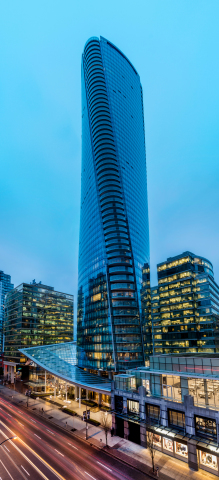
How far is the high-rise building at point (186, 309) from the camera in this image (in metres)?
96.9

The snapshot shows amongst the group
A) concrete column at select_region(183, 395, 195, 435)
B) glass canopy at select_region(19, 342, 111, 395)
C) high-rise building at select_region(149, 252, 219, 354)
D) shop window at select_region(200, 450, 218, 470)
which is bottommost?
shop window at select_region(200, 450, 218, 470)

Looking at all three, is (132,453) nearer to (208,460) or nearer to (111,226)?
(208,460)

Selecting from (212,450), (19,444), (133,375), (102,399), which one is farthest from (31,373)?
(212,450)

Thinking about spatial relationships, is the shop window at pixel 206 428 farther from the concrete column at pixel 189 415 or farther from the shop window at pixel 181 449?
the shop window at pixel 181 449

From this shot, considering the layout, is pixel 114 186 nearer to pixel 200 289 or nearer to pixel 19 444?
pixel 200 289

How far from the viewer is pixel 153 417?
43.0m

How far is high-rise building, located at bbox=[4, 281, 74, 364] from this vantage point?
135375 millimetres

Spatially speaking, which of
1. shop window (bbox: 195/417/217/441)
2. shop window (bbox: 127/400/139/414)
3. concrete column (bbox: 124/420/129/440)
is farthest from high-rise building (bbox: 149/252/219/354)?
shop window (bbox: 195/417/217/441)

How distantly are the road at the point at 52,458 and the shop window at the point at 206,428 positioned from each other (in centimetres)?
1009

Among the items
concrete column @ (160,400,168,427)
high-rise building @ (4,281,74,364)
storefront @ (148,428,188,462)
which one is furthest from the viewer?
high-rise building @ (4,281,74,364)

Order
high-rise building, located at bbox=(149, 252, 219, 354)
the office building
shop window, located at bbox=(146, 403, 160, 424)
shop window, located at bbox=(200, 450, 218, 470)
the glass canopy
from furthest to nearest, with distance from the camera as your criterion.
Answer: high-rise building, located at bbox=(149, 252, 219, 354)
the glass canopy
shop window, located at bbox=(146, 403, 160, 424)
the office building
shop window, located at bbox=(200, 450, 218, 470)

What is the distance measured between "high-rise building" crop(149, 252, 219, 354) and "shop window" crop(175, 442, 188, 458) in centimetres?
5898

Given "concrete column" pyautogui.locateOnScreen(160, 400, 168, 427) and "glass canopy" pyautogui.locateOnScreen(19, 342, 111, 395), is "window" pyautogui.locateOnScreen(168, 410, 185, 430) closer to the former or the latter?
"concrete column" pyautogui.locateOnScreen(160, 400, 168, 427)

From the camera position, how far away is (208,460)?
35.2m
